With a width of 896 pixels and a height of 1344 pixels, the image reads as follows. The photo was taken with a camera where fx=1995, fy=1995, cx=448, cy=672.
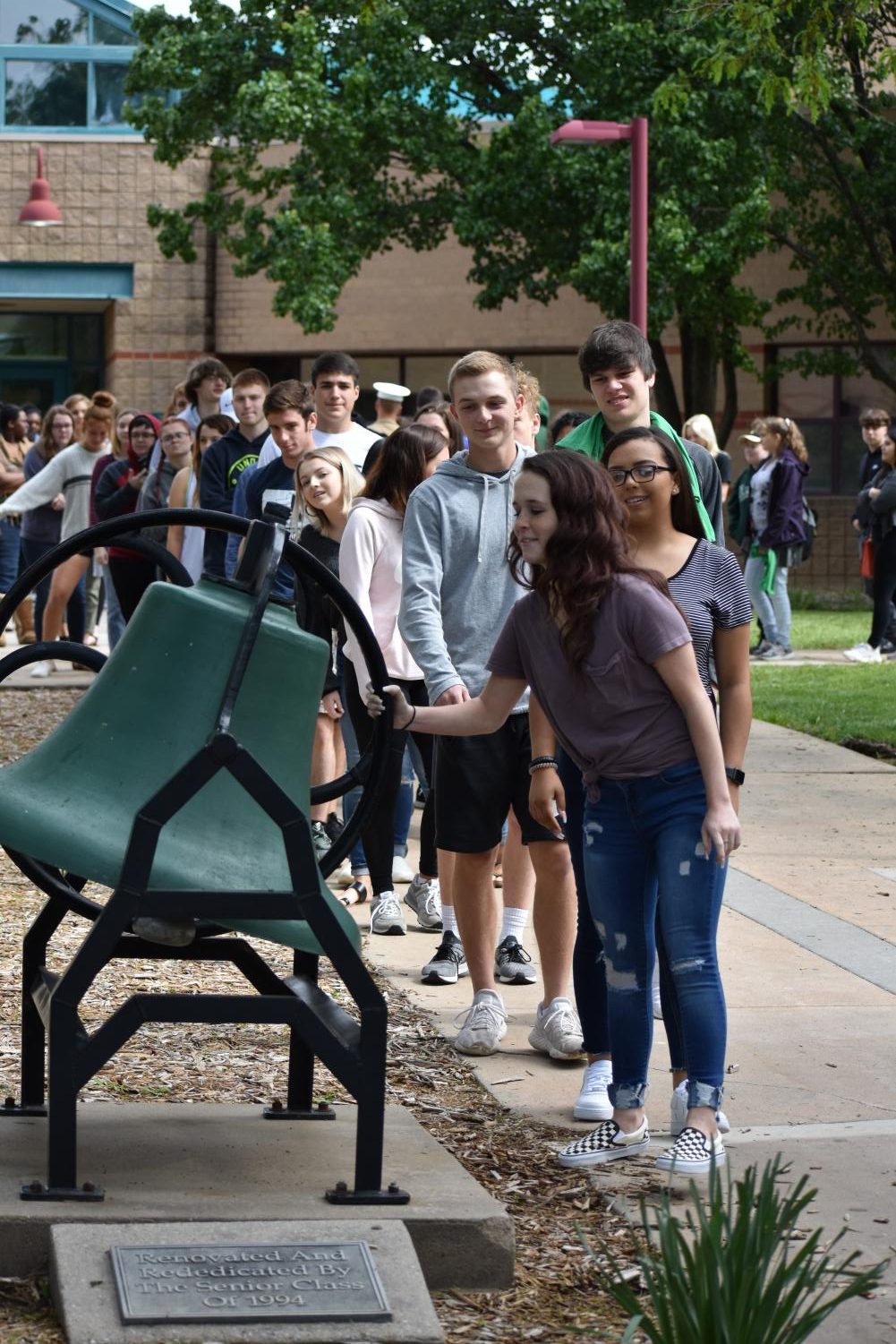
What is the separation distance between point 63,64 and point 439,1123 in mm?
26673

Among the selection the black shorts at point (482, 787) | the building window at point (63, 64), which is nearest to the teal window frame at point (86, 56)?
the building window at point (63, 64)

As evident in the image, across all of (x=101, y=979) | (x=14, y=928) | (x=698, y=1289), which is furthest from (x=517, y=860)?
(x=698, y=1289)

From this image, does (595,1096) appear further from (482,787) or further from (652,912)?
(482,787)

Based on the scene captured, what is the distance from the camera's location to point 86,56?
2858 centimetres

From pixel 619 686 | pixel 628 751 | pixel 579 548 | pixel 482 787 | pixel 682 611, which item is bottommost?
pixel 482 787

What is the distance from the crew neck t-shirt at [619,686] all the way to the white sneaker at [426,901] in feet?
9.13

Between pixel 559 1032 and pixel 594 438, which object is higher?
pixel 594 438

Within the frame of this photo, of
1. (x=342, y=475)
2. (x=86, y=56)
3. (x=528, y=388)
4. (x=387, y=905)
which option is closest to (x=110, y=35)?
(x=86, y=56)

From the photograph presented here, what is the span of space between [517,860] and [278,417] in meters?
2.72

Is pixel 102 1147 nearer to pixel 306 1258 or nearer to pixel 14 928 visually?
pixel 306 1258

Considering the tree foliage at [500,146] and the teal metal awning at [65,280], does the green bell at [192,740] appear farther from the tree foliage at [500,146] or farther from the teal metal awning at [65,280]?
the teal metal awning at [65,280]

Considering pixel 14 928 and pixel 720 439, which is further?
pixel 720 439

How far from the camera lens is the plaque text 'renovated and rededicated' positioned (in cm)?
335

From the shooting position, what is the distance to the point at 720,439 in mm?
26766
